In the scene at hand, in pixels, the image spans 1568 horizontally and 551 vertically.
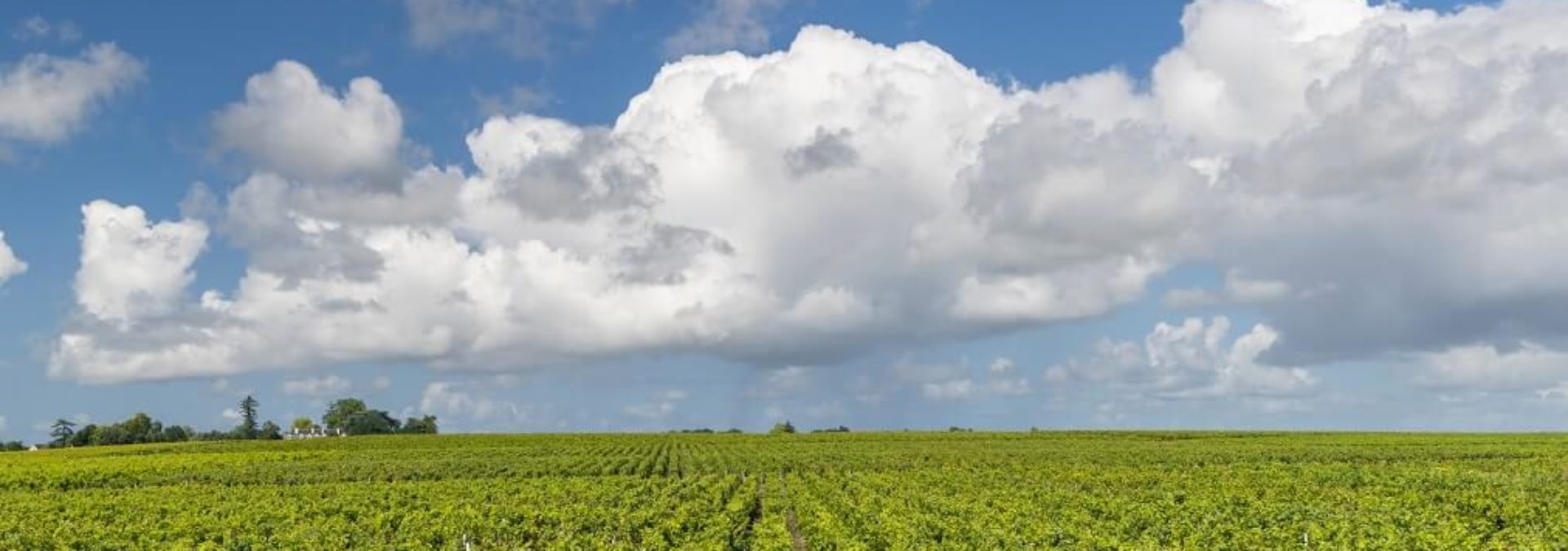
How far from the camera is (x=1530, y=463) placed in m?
67.8

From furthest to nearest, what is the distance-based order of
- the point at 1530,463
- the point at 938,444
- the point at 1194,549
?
the point at 938,444 → the point at 1530,463 → the point at 1194,549

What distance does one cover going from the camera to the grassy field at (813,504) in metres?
27.5

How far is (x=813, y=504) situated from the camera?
39031mm

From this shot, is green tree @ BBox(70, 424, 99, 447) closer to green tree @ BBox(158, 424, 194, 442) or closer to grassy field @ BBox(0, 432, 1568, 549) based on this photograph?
green tree @ BBox(158, 424, 194, 442)

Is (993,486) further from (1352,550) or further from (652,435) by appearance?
(652,435)

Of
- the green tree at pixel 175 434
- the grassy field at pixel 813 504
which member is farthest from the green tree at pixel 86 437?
the grassy field at pixel 813 504

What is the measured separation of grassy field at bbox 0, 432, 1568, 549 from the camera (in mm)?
27500

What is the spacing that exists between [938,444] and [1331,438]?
160 ft

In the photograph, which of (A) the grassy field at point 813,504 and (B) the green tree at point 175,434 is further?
(B) the green tree at point 175,434

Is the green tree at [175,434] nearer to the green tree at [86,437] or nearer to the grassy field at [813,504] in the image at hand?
the green tree at [86,437]

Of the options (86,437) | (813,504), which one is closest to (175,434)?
(86,437)

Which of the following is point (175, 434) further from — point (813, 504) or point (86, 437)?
point (813, 504)

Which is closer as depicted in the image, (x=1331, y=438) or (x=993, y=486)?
(x=993, y=486)

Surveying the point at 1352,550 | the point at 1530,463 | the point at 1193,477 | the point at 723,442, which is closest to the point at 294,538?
the point at 1352,550
